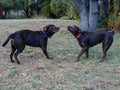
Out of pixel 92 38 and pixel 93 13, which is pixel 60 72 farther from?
pixel 93 13

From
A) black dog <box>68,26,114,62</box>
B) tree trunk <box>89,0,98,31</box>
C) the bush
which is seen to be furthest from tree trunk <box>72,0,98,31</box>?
black dog <box>68,26,114,62</box>

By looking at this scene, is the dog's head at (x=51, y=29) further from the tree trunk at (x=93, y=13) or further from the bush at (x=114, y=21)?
the bush at (x=114, y=21)

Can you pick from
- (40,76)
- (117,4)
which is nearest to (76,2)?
(117,4)

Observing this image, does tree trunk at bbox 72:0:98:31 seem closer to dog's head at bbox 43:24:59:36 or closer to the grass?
the grass

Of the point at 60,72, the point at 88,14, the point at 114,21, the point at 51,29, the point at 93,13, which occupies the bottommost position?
the point at 114,21

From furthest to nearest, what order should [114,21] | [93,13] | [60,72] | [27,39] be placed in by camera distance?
1. [114,21]
2. [93,13]
3. [27,39]
4. [60,72]

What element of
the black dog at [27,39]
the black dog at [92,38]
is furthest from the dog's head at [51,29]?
the black dog at [92,38]

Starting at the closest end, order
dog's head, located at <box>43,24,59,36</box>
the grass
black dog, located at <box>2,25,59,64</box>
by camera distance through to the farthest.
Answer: the grass < black dog, located at <box>2,25,59,64</box> < dog's head, located at <box>43,24,59,36</box>

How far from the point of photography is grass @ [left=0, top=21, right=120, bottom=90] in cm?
684

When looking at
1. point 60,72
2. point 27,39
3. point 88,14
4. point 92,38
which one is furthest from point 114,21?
point 60,72

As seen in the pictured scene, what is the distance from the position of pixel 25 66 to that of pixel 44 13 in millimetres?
24864

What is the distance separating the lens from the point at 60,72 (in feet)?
25.8

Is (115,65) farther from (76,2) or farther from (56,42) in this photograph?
(76,2)

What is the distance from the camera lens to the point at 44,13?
3294 centimetres
